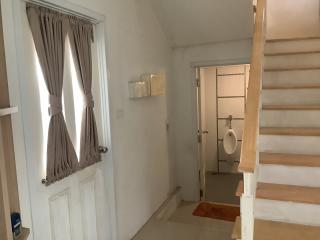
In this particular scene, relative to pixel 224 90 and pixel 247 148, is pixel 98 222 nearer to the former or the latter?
pixel 247 148

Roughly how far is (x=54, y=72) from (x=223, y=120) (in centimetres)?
411

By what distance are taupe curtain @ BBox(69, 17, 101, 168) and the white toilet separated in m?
3.25

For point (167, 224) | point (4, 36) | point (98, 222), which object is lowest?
point (167, 224)

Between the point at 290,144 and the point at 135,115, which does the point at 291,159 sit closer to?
the point at 290,144

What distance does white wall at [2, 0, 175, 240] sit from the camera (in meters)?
2.68

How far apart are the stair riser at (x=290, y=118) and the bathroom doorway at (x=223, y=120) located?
2433 mm

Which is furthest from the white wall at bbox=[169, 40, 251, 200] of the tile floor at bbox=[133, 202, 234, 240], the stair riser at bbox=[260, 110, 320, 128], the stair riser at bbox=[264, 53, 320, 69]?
the stair riser at bbox=[260, 110, 320, 128]

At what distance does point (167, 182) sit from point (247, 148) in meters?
2.70

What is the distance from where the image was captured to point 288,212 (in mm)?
2045

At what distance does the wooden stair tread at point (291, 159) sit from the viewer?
7.06 ft

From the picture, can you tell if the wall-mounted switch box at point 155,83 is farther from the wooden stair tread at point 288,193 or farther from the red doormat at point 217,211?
the red doormat at point 217,211

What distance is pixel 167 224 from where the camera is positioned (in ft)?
10.8

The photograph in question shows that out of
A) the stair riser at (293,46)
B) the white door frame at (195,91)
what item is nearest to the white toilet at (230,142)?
the white door frame at (195,91)

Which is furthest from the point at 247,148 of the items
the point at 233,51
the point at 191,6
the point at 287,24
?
the point at 287,24
